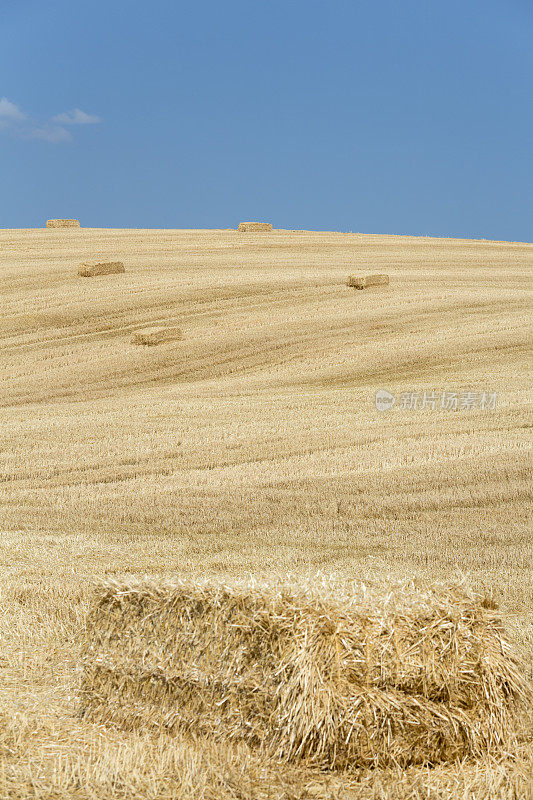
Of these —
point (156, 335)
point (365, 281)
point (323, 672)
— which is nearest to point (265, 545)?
point (323, 672)

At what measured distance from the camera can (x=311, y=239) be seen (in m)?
37.0

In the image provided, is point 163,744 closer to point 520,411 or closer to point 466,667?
point 466,667

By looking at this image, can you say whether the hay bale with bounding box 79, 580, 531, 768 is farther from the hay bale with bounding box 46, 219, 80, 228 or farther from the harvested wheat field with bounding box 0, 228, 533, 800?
the hay bale with bounding box 46, 219, 80, 228

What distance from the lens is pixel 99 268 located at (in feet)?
85.7

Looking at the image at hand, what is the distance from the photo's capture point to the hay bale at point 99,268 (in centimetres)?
2586

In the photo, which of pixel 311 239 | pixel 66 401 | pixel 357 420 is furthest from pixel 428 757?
pixel 311 239

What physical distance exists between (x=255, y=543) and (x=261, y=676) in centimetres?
395

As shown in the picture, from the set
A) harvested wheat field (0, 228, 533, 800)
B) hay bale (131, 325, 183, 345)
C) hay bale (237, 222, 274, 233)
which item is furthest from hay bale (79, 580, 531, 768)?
hay bale (237, 222, 274, 233)

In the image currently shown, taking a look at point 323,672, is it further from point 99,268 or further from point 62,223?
point 62,223

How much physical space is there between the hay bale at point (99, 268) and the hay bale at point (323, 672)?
22328 mm

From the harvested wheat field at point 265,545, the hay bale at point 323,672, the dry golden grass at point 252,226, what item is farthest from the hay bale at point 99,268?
the hay bale at point 323,672

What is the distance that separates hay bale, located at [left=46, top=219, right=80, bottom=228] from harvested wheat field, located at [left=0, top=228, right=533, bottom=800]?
60.4ft

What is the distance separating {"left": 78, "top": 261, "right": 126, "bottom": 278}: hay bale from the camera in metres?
25.9

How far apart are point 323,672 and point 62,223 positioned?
40507mm
